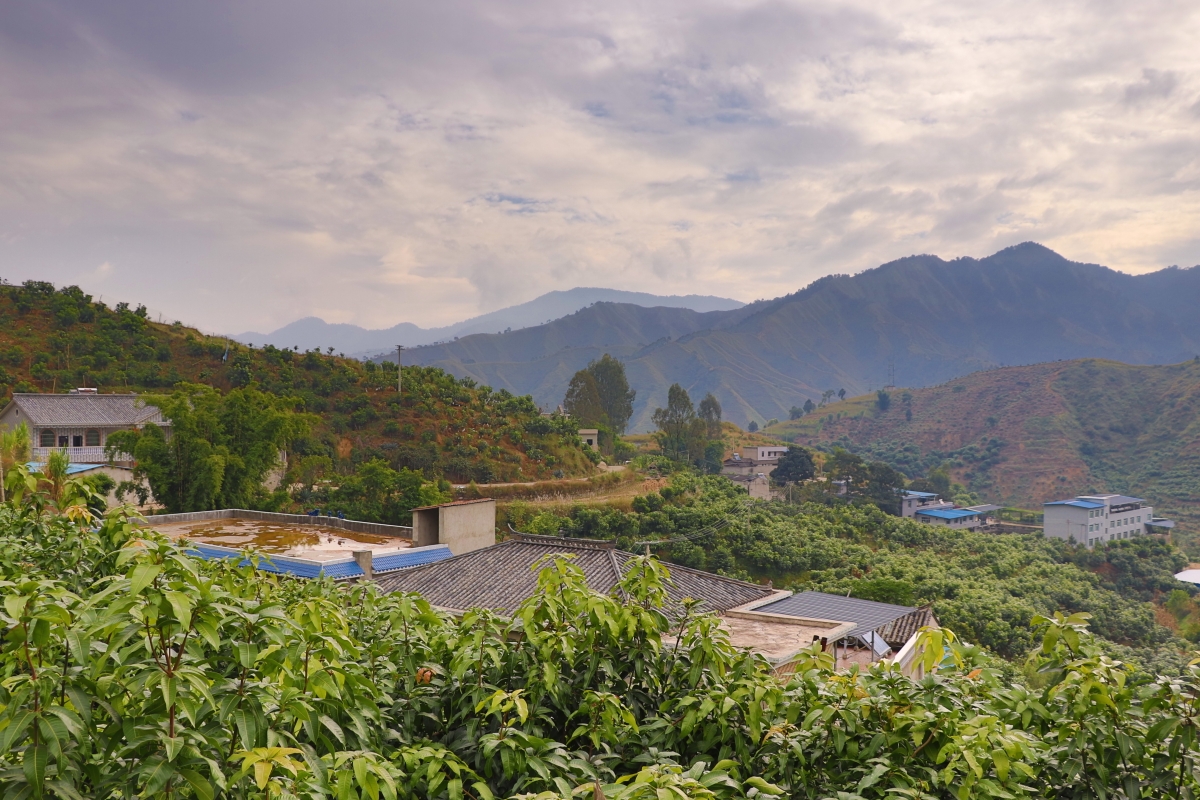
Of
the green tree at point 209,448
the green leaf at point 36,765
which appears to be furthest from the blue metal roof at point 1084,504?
the green leaf at point 36,765

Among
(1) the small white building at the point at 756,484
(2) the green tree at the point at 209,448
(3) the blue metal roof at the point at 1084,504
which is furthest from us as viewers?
(3) the blue metal roof at the point at 1084,504

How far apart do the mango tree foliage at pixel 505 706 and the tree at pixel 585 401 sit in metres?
51.7

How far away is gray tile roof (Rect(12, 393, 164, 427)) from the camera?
96.7ft

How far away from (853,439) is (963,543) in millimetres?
58785

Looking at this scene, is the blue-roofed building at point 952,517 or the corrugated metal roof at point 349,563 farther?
the blue-roofed building at point 952,517

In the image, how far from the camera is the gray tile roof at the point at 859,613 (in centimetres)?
→ 1331

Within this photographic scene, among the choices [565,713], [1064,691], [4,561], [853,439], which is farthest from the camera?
[853,439]

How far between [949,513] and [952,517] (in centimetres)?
107

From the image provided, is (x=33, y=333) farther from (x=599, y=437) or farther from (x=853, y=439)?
(x=853, y=439)

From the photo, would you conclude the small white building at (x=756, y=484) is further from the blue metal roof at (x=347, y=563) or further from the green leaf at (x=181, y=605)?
the green leaf at (x=181, y=605)

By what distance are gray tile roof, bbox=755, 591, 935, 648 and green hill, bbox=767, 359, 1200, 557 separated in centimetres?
5305

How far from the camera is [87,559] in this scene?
14.1 ft

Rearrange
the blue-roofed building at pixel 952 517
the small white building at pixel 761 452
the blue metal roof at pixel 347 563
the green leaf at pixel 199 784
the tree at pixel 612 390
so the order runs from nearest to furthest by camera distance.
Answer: the green leaf at pixel 199 784 < the blue metal roof at pixel 347 563 < the blue-roofed building at pixel 952 517 < the tree at pixel 612 390 < the small white building at pixel 761 452

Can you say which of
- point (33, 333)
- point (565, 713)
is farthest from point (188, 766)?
point (33, 333)
